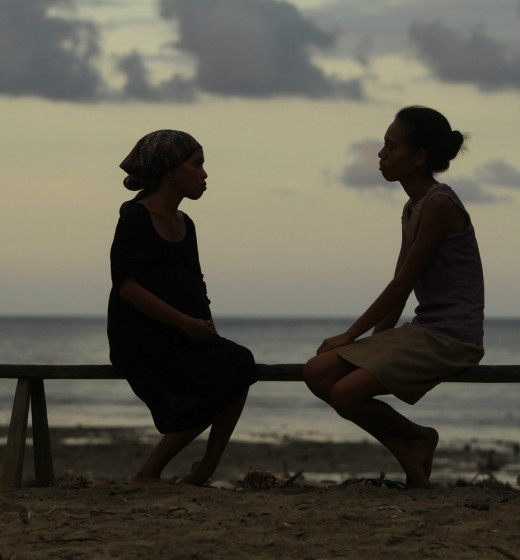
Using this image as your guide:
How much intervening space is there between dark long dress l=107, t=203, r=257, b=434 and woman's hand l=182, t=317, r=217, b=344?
0.20 feet

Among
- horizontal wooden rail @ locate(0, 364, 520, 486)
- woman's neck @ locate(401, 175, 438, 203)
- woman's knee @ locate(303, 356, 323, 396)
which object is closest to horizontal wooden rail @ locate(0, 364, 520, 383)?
horizontal wooden rail @ locate(0, 364, 520, 486)

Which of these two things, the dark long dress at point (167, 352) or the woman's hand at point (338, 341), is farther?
the dark long dress at point (167, 352)

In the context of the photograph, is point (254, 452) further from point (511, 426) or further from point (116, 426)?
point (511, 426)

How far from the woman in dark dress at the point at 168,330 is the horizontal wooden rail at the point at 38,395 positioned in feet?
0.56

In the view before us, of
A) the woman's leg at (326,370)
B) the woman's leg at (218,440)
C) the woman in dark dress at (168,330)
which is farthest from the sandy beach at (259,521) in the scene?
the woman's leg at (326,370)

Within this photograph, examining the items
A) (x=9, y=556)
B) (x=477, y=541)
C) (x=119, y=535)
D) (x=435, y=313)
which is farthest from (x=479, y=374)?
(x=9, y=556)

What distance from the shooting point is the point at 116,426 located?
24.7 metres

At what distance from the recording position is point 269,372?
6082mm

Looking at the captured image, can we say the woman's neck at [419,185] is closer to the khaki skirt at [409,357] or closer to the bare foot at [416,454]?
the khaki skirt at [409,357]

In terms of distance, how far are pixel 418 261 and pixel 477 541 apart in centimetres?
152

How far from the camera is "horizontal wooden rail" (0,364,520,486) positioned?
20.0 ft

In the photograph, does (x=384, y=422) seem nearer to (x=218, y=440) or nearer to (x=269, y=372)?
(x=269, y=372)

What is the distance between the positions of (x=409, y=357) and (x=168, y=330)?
127cm

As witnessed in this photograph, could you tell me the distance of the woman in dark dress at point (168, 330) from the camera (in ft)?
19.4
